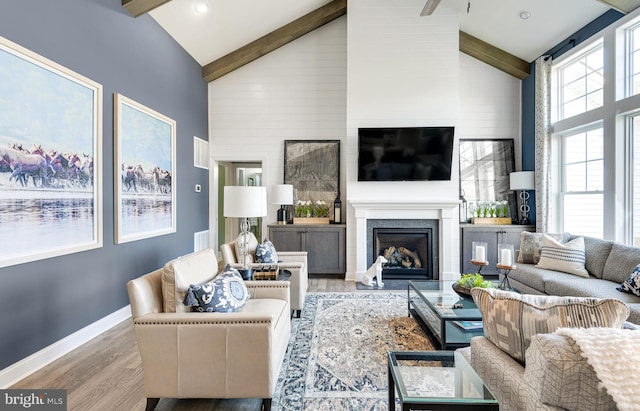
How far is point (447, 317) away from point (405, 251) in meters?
2.86

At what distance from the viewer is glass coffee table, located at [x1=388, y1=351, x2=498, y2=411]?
1.19 meters

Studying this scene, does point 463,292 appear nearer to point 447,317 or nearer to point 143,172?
point 447,317

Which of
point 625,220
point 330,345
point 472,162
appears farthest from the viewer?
point 472,162

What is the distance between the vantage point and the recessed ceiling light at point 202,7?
13.4 ft

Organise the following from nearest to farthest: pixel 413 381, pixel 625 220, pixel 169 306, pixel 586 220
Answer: pixel 413 381 < pixel 169 306 < pixel 625 220 < pixel 586 220

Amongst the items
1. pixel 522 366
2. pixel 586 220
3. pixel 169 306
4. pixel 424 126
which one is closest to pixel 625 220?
pixel 586 220

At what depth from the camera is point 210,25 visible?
4.52 meters

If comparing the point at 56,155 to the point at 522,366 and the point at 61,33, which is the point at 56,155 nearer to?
the point at 61,33

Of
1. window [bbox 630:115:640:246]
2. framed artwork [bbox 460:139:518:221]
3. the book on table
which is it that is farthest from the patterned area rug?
window [bbox 630:115:640:246]

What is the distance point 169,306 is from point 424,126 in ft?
14.5

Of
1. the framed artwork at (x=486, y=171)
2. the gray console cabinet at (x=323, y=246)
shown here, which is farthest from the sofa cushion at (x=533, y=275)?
the gray console cabinet at (x=323, y=246)

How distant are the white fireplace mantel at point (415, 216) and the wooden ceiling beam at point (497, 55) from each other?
2.59 meters

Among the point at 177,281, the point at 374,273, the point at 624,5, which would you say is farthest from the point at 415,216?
the point at 177,281

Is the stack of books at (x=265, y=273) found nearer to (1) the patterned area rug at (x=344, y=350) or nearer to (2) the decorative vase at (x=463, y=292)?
(1) the patterned area rug at (x=344, y=350)
